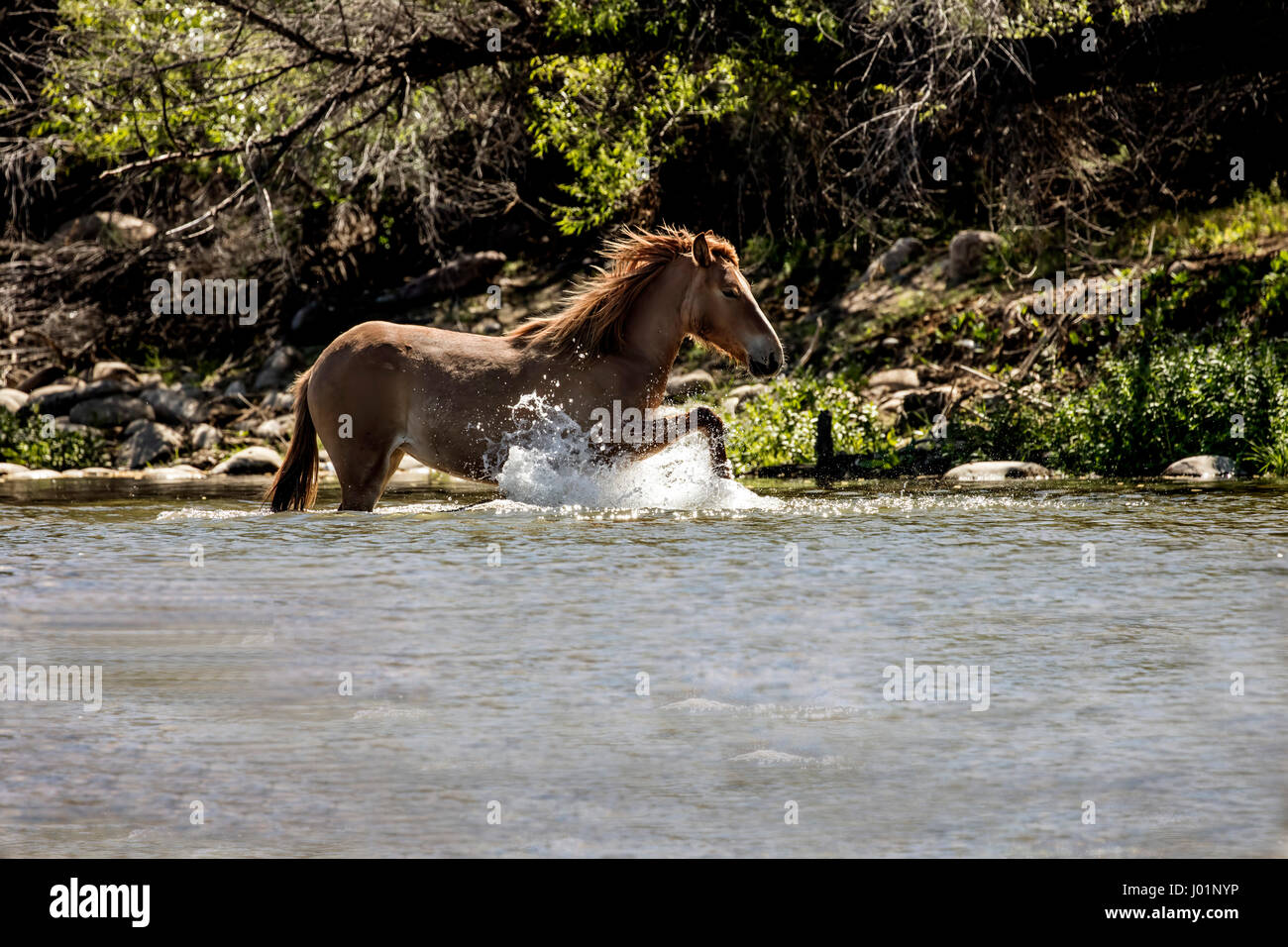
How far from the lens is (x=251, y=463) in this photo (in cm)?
1611

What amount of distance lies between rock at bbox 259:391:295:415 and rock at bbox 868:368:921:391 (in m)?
6.48

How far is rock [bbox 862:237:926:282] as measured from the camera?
1808 cm

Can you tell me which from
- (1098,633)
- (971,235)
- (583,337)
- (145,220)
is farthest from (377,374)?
(145,220)

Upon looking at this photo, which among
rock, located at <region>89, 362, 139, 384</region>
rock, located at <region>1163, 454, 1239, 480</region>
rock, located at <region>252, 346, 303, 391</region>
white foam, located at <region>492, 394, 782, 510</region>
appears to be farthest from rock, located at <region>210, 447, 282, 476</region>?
rock, located at <region>1163, 454, 1239, 480</region>

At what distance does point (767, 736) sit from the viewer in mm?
4785

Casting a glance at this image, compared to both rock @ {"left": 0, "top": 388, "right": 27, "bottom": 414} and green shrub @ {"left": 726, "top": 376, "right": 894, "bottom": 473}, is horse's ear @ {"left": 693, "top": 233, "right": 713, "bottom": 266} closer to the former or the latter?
green shrub @ {"left": 726, "top": 376, "right": 894, "bottom": 473}

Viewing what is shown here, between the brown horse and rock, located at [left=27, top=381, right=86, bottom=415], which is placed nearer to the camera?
the brown horse

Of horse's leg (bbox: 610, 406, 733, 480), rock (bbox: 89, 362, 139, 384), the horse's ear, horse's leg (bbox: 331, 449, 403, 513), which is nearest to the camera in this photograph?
horse's leg (bbox: 610, 406, 733, 480)

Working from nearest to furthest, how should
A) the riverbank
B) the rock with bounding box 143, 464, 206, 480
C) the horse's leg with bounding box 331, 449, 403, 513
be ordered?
the horse's leg with bounding box 331, 449, 403, 513 < the riverbank < the rock with bounding box 143, 464, 206, 480

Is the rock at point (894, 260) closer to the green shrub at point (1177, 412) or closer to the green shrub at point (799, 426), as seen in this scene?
the green shrub at point (799, 426)

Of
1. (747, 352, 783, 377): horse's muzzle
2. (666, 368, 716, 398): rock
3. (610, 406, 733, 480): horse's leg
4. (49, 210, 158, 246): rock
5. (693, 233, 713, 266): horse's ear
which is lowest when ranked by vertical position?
(610, 406, 733, 480): horse's leg

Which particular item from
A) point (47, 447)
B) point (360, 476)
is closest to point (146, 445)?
point (47, 447)

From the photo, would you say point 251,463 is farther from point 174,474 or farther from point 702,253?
point 702,253
